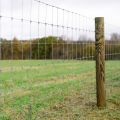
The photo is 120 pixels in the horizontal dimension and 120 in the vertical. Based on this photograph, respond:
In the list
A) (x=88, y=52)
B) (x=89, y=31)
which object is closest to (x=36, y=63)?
(x=89, y=31)

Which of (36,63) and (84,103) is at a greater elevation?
(36,63)

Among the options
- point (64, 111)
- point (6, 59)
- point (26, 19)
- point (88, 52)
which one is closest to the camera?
point (26, 19)

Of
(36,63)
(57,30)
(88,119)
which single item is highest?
(57,30)

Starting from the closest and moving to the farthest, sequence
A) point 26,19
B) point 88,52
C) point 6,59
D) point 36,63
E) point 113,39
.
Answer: point 26,19
point 6,59
point 36,63
point 88,52
point 113,39

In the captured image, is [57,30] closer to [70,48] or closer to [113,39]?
[70,48]

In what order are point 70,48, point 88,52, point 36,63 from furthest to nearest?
point 88,52
point 70,48
point 36,63

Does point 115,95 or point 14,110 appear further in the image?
point 115,95

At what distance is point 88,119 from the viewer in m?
7.88

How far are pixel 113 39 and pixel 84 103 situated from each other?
7243mm

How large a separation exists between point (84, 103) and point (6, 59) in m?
2.31

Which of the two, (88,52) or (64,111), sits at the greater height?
(88,52)

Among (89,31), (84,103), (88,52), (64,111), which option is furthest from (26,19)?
(88,52)

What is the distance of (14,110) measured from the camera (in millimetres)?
8625

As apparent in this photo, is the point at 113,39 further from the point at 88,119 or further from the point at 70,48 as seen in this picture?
the point at 88,119
